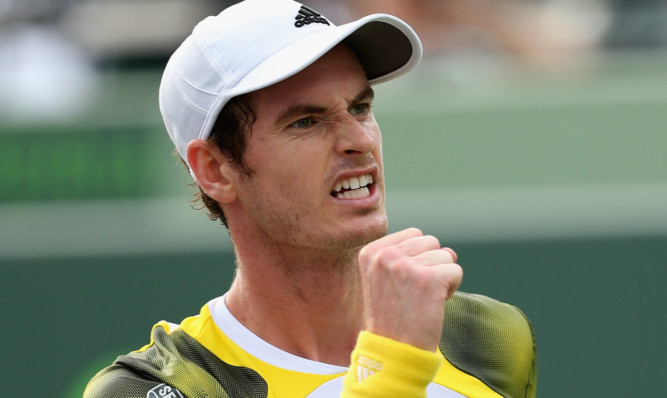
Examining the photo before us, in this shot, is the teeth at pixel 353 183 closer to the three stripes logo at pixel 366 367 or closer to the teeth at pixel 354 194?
the teeth at pixel 354 194

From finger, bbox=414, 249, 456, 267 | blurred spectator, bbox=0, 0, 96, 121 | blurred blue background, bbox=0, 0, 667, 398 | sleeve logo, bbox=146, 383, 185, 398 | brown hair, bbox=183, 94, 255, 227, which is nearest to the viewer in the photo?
finger, bbox=414, 249, 456, 267

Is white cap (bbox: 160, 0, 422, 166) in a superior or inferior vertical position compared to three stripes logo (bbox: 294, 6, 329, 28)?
inferior

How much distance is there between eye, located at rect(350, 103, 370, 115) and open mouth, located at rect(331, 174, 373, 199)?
0.19 metres

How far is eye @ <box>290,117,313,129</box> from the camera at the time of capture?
2.65 metres

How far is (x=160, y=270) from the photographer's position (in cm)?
631

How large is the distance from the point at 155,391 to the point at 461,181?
4.02 metres

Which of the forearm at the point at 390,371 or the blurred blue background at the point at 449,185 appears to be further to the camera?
the blurred blue background at the point at 449,185

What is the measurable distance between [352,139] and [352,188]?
118mm

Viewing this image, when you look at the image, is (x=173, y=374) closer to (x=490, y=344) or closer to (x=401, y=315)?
(x=401, y=315)

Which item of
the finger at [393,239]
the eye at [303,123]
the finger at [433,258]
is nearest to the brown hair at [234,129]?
the eye at [303,123]

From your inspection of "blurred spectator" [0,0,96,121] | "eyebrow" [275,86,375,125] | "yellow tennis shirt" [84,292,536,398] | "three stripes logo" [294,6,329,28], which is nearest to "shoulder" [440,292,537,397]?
"yellow tennis shirt" [84,292,536,398]

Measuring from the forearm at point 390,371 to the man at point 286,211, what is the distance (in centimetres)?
24

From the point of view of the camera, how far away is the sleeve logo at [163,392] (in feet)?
8.00

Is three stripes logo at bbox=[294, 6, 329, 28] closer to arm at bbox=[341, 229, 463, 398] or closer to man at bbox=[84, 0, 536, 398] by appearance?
man at bbox=[84, 0, 536, 398]
